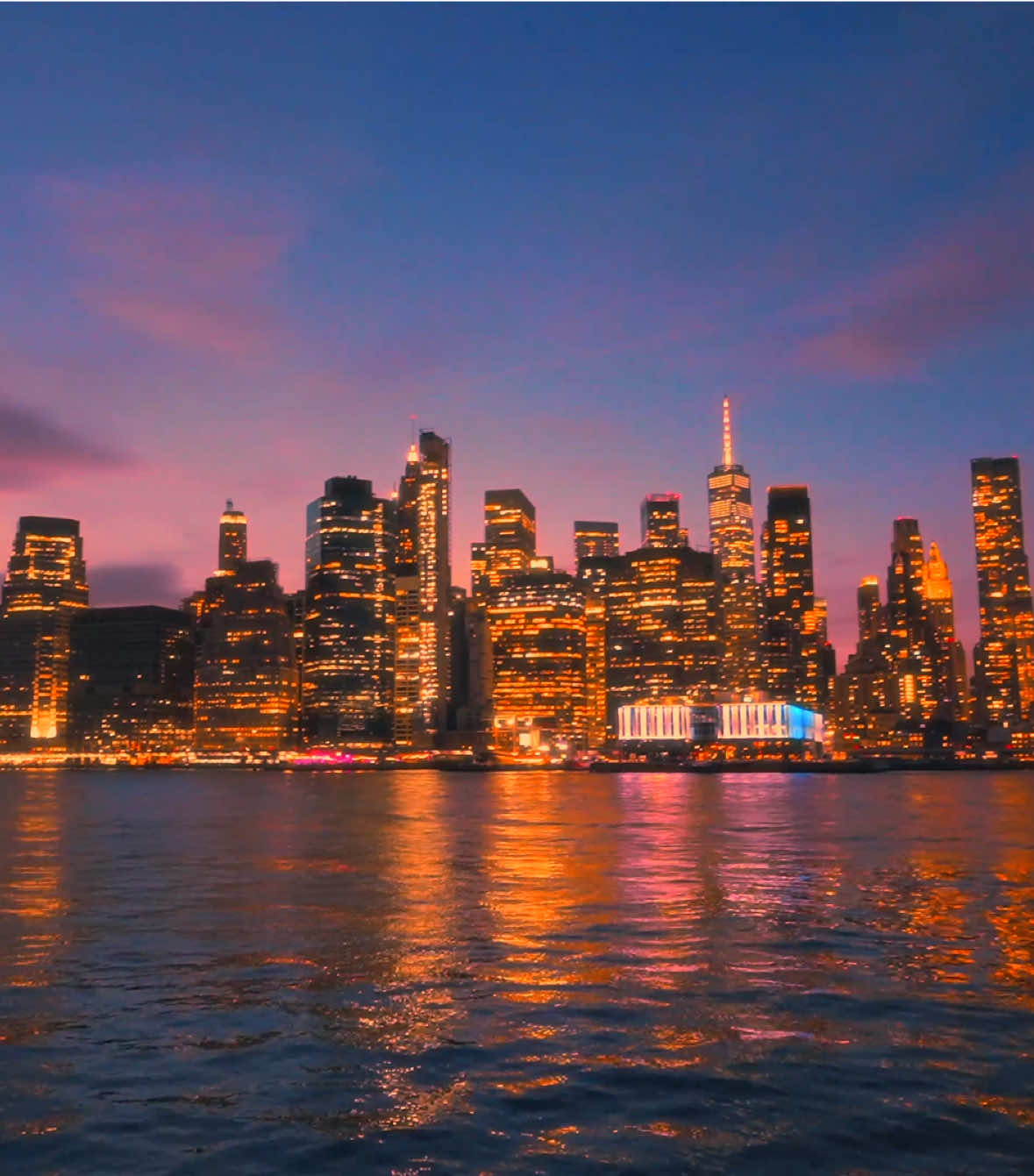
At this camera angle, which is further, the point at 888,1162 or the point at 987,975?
the point at 987,975

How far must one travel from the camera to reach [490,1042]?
2317 cm

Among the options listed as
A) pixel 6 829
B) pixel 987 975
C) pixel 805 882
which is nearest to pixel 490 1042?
pixel 987 975

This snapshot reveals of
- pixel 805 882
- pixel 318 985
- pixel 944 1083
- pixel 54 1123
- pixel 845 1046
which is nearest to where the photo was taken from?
pixel 54 1123

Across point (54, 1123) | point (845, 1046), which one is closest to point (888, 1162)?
point (845, 1046)

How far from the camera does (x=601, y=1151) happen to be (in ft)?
55.4

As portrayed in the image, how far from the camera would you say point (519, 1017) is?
2531 centimetres

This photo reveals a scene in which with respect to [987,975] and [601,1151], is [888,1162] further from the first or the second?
[987,975]

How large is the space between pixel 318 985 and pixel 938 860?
148 feet

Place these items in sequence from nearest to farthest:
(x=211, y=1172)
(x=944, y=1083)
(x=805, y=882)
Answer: (x=211, y=1172) < (x=944, y=1083) < (x=805, y=882)

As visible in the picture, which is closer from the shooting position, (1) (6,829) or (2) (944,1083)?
(2) (944,1083)

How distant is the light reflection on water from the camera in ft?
57.2

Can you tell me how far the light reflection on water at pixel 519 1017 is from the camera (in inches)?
686

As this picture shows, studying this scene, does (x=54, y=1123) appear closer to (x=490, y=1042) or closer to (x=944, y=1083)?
(x=490, y=1042)

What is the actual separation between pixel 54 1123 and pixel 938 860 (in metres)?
55.2
